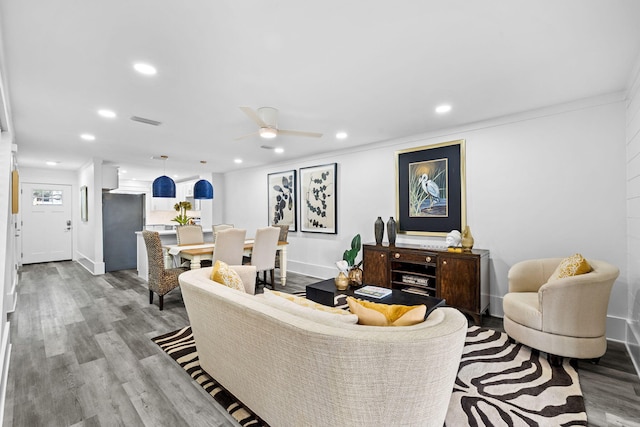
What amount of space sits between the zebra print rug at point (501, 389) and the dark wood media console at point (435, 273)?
617mm

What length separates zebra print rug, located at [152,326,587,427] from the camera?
1.75 m

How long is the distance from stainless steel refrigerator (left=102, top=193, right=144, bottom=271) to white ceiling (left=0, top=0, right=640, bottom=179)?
301 cm

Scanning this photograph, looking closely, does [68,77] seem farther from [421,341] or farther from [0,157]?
[421,341]

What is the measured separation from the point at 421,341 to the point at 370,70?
6.68 ft

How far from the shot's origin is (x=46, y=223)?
721cm

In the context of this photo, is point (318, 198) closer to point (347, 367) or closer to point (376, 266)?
point (376, 266)

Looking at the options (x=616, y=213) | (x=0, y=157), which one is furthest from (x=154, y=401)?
(x=616, y=213)

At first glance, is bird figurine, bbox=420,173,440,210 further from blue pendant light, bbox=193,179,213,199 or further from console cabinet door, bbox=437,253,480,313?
blue pendant light, bbox=193,179,213,199

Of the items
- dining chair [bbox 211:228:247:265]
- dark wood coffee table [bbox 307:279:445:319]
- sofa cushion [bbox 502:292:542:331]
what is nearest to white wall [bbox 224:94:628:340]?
sofa cushion [bbox 502:292:542:331]

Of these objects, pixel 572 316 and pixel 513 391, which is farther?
pixel 572 316

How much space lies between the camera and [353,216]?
500 centimetres

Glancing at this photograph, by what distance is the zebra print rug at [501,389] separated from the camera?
1746 millimetres

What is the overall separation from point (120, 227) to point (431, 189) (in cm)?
665

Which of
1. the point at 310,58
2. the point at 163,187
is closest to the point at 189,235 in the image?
the point at 163,187
